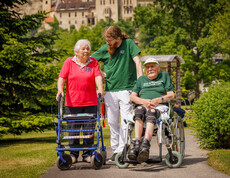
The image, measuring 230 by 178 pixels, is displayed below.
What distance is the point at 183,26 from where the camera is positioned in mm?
43406

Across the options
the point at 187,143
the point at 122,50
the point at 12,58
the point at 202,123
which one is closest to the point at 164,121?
the point at 122,50

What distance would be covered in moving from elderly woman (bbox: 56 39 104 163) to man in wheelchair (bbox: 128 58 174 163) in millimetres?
591

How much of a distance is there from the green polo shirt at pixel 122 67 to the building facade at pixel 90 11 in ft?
511

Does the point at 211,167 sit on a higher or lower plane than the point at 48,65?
lower

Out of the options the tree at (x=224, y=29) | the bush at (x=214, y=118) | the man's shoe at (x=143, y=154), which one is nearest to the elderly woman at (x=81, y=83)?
the man's shoe at (x=143, y=154)

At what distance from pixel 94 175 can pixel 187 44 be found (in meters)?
40.9

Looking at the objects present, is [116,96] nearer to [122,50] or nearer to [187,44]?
[122,50]

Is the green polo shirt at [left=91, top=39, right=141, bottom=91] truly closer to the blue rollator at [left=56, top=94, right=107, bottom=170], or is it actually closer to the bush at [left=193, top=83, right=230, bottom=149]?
the blue rollator at [left=56, top=94, right=107, bottom=170]

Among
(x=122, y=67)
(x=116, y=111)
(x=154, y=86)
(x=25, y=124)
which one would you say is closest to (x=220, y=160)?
(x=154, y=86)

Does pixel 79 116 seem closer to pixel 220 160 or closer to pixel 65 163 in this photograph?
pixel 65 163

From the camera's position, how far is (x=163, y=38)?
4391 cm

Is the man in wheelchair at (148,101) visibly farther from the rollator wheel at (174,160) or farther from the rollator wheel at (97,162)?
the rollator wheel at (97,162)

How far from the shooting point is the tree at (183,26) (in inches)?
1628

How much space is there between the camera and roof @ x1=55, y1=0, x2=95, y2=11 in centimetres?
17538
